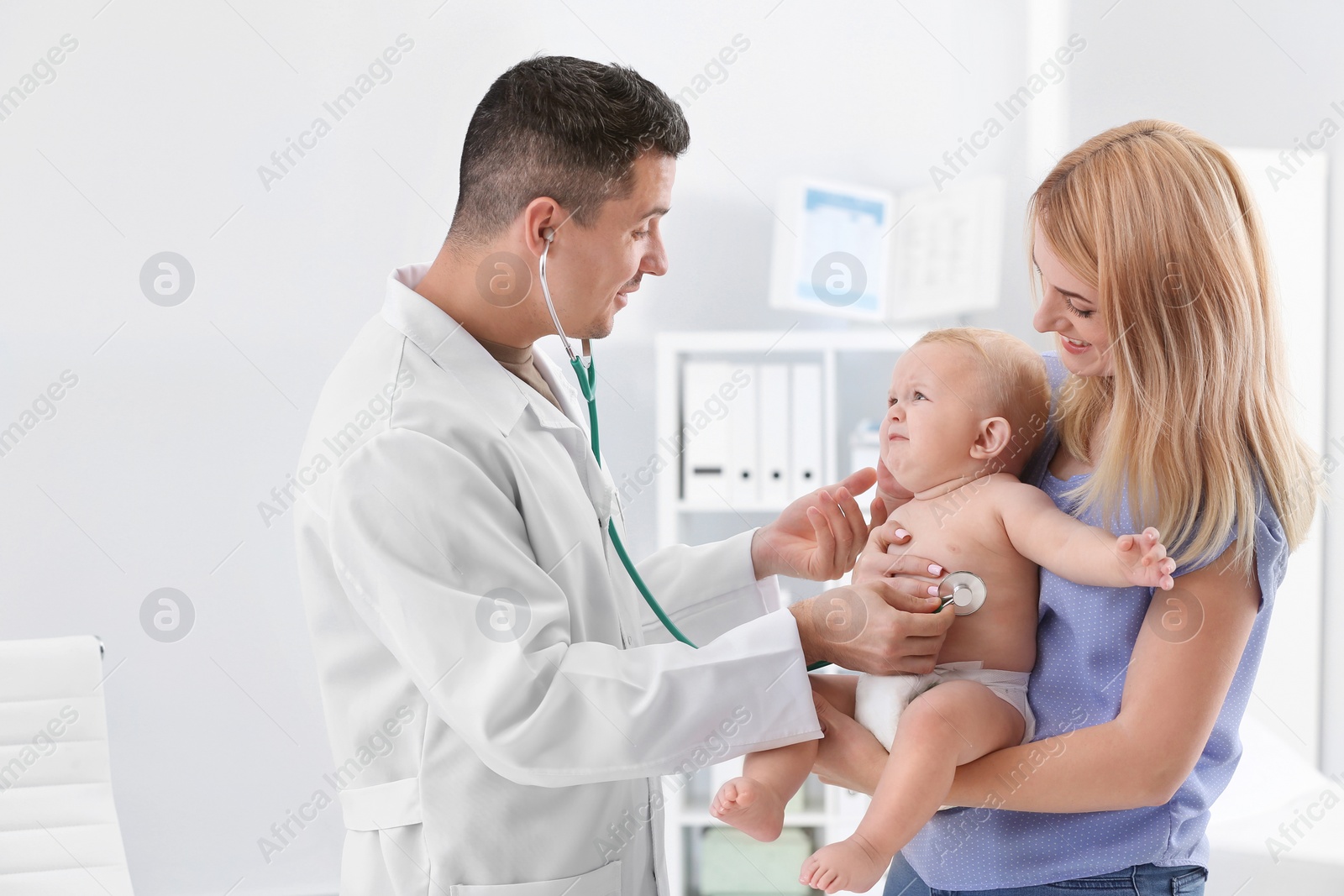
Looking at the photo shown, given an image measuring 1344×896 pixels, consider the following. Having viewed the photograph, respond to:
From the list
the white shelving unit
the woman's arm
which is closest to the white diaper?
the woman's arm

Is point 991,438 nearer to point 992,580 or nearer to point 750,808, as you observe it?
point 992,580

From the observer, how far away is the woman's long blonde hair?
3.42 ft

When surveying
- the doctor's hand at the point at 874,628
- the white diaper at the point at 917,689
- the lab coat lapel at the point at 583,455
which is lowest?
the white diaper at the point at 917,689

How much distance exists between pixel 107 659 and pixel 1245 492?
266cm

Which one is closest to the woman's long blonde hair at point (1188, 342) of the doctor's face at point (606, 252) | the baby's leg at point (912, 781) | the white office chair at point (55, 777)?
the baby's leg at point (912, 781)

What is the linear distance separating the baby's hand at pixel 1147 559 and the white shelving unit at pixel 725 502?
1.61 m

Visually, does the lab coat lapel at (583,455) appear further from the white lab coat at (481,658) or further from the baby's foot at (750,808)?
the baby's foot at (750,808)

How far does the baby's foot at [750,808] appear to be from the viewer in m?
1.13

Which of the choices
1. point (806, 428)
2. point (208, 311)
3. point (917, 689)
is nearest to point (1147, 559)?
point (917, 689)

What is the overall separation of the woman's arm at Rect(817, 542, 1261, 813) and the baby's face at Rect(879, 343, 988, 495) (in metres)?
0.34

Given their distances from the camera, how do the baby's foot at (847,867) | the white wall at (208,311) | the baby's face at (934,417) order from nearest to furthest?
the baby's foot at (847,867) → the baby's face at (934,417) → the white wall at (208,311)

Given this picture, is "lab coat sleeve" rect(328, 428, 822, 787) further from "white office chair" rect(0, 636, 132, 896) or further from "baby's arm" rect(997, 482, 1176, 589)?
"white office chair" rect(0, 636, 132, 896)

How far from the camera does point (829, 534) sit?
1.51 meters

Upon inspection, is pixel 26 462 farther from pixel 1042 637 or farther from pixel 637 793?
pixel 1042 637
